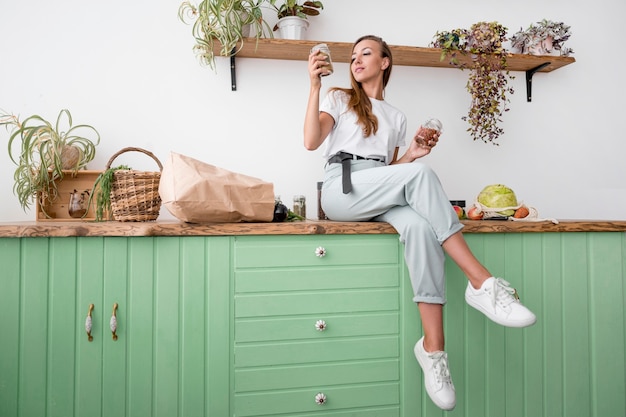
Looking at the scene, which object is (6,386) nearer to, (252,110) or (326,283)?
(326,283)

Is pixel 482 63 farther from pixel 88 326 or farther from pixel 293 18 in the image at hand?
pixel 88 326

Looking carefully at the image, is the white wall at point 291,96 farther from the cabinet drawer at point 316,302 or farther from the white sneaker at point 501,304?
the white sneaker at point 501,304

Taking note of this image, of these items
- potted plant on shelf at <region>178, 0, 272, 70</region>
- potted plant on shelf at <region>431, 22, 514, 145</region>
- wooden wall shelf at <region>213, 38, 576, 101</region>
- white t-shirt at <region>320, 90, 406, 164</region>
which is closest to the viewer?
white t-shirt at <region>320, 90, 406, 164</region>

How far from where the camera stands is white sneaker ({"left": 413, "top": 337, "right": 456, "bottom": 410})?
1.42 meters

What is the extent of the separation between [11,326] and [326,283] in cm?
105

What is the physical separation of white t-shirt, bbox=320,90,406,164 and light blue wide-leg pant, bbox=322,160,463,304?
20cm

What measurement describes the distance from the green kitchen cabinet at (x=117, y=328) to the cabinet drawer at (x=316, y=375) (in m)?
0.09

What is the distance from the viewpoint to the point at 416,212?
154 cm

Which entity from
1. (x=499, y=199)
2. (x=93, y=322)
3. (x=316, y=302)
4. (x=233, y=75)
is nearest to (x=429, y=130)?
(x=499, y=199)

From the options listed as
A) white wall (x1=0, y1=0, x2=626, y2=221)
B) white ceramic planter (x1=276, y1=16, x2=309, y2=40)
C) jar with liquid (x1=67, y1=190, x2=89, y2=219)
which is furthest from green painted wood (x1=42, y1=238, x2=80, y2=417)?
white ceramic planter (x1=276, y1=16, x2=309, y2=40)

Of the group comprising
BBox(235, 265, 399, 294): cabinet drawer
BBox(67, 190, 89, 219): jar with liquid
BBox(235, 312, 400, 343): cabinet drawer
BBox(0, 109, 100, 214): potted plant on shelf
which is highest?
BBox(0, 109, 100, 214): potted plant on shelf

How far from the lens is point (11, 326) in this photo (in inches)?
56.2

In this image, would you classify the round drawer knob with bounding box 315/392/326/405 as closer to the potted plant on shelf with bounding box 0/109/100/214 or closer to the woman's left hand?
the woman's left hand

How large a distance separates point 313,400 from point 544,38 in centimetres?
214
